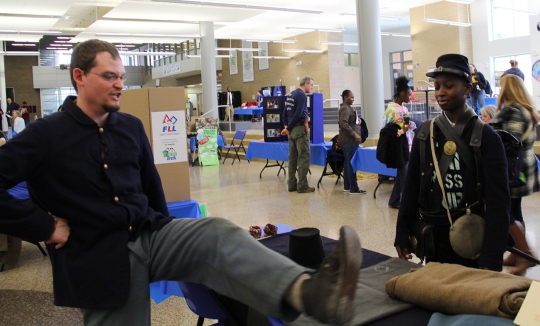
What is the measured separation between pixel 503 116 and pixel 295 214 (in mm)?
3042

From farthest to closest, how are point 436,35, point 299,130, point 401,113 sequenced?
point 436,35 < point 299,130 < point 401,113

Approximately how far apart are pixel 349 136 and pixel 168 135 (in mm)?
4470

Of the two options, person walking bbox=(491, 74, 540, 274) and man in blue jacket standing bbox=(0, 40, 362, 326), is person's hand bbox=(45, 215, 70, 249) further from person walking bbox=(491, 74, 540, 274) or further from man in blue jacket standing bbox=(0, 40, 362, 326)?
person walking bbox=(491, 74, 540, 274)

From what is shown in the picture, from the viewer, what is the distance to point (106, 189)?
1574mm

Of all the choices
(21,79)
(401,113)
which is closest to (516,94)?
(401,113)

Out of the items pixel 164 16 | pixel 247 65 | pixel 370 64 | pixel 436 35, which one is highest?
pixel 164 16

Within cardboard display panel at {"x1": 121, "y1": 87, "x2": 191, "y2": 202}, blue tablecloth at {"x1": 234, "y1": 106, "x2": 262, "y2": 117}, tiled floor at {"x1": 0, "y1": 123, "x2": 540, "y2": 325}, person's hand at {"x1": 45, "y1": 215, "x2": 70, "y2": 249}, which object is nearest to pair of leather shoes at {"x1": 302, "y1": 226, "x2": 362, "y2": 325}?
person's hand at {"x1": 45, "y1": 215, "x2": 70, "y2": 249}

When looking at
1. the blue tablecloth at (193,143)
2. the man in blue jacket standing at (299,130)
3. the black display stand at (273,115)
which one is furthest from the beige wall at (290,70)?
the man in blue jacket standing at (299,130)

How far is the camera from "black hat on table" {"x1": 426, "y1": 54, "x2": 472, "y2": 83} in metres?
1.99

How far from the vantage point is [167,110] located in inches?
132

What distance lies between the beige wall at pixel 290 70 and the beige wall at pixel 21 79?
1285cm

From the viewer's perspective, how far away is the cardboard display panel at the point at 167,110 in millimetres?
3264

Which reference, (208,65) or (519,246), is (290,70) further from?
→ (519,246)

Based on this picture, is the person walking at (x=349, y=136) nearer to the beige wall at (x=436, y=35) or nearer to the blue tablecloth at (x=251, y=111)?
the beige wall at (x=436, y=35)
